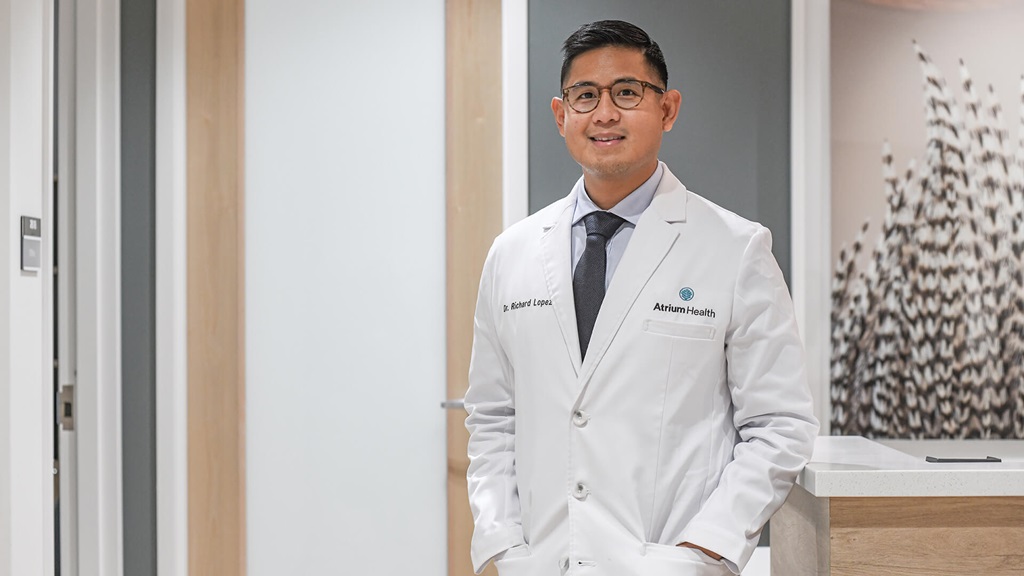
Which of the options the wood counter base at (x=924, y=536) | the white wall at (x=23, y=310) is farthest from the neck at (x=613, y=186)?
the white wall at (x=23, y=310)

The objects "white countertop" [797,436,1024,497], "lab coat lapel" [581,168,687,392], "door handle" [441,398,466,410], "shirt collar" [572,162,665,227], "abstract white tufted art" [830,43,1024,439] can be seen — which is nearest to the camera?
"white countertop" [797,436,1024,497]

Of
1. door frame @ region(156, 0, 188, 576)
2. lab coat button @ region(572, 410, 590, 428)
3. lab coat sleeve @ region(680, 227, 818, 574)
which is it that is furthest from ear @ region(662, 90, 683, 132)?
door frame @ region(156, 0, 188, 576)

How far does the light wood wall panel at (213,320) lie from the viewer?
2418 millimetres

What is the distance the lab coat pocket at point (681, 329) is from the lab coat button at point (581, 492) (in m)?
0.25

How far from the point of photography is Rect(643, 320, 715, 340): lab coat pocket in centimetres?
142

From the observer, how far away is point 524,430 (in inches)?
59.2

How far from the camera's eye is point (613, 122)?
4.78 ft

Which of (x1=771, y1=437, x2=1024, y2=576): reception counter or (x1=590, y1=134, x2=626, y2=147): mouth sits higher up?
(x1=590, y1=134, x2=626, y2=147): mouth

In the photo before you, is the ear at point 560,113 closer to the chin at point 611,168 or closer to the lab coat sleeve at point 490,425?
the chin at point 611,168

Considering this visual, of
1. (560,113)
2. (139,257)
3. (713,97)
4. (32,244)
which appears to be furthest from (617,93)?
(139,257)

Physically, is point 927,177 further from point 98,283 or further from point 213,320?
point 98,283

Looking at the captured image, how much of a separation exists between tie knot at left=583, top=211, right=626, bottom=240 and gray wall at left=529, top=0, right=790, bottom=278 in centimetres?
69

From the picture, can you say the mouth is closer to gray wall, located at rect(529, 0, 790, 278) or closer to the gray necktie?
the gray necktie

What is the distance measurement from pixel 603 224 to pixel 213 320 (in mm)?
1282
